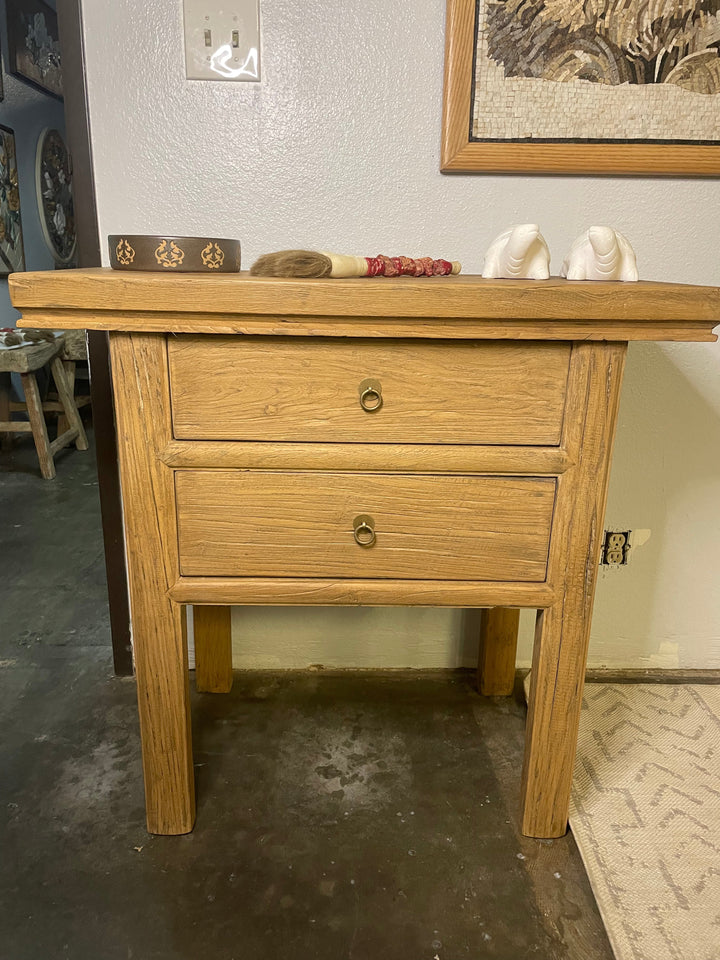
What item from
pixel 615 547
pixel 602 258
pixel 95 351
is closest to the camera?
pixel 602 258

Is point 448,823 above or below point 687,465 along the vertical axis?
below

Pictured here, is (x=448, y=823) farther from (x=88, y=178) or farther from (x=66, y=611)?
(x=88, y=178)

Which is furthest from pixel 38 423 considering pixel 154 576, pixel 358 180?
pixel 154 576

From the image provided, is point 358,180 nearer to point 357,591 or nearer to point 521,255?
point 521,255

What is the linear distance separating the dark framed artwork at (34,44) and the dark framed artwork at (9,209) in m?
0.34

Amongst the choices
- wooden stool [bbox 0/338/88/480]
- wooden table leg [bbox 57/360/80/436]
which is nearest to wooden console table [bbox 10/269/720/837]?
wooden stool [bbox 0/338/88/480]

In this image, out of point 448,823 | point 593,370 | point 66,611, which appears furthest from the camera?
point 66,611

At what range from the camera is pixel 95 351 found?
1347 mm

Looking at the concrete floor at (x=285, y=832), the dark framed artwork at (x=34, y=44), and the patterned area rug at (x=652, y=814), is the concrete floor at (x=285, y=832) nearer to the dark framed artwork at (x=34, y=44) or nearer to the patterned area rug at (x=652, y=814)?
the patterned area rug at (x=652, y=814)

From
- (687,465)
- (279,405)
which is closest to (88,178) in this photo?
(279,405)

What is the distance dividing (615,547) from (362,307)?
936 mm

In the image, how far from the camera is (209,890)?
97cm

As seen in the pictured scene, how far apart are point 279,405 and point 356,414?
0.10 meters

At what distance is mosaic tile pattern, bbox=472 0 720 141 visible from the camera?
1.16 m
